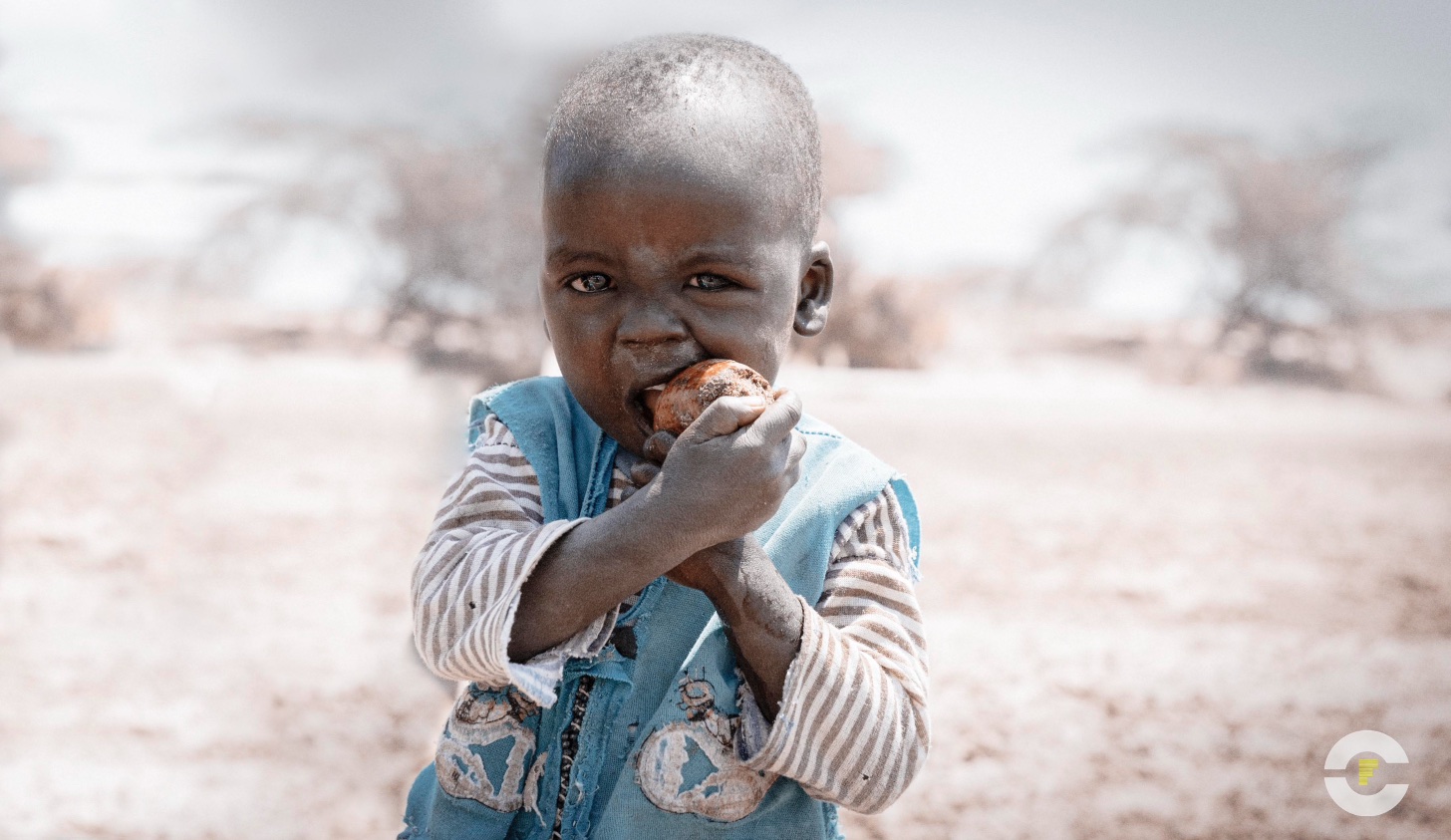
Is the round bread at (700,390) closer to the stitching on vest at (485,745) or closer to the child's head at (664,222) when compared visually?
the child's head at (664,222)

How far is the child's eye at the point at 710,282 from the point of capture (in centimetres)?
124

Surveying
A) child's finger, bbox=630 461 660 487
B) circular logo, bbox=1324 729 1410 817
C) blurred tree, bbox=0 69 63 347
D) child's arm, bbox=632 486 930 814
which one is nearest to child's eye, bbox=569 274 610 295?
child's finger, bbox=630 461 660 487

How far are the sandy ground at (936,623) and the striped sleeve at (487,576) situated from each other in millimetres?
1492

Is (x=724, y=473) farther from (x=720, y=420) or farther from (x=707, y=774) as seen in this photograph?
(x=707, y=774)

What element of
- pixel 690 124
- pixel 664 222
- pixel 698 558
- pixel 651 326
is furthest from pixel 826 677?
pixel 690 124

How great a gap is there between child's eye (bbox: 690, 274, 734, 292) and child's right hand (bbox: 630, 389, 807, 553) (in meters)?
0.19

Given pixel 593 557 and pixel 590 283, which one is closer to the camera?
pixel 593 557

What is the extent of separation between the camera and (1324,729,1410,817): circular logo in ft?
8.63

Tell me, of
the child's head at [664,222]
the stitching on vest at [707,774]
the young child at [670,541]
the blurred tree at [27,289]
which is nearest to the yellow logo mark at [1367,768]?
the young child at [670,541]

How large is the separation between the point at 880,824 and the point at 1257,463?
6.14 metres

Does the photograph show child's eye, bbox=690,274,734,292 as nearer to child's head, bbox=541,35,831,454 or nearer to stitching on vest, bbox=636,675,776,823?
child's head, bbox=541,35,831,454

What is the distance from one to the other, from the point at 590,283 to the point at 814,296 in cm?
35

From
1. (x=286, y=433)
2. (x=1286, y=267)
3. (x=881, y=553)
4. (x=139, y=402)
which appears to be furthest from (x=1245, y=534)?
(x=1286, y=267)

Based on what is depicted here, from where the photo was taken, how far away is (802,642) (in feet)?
3.87
